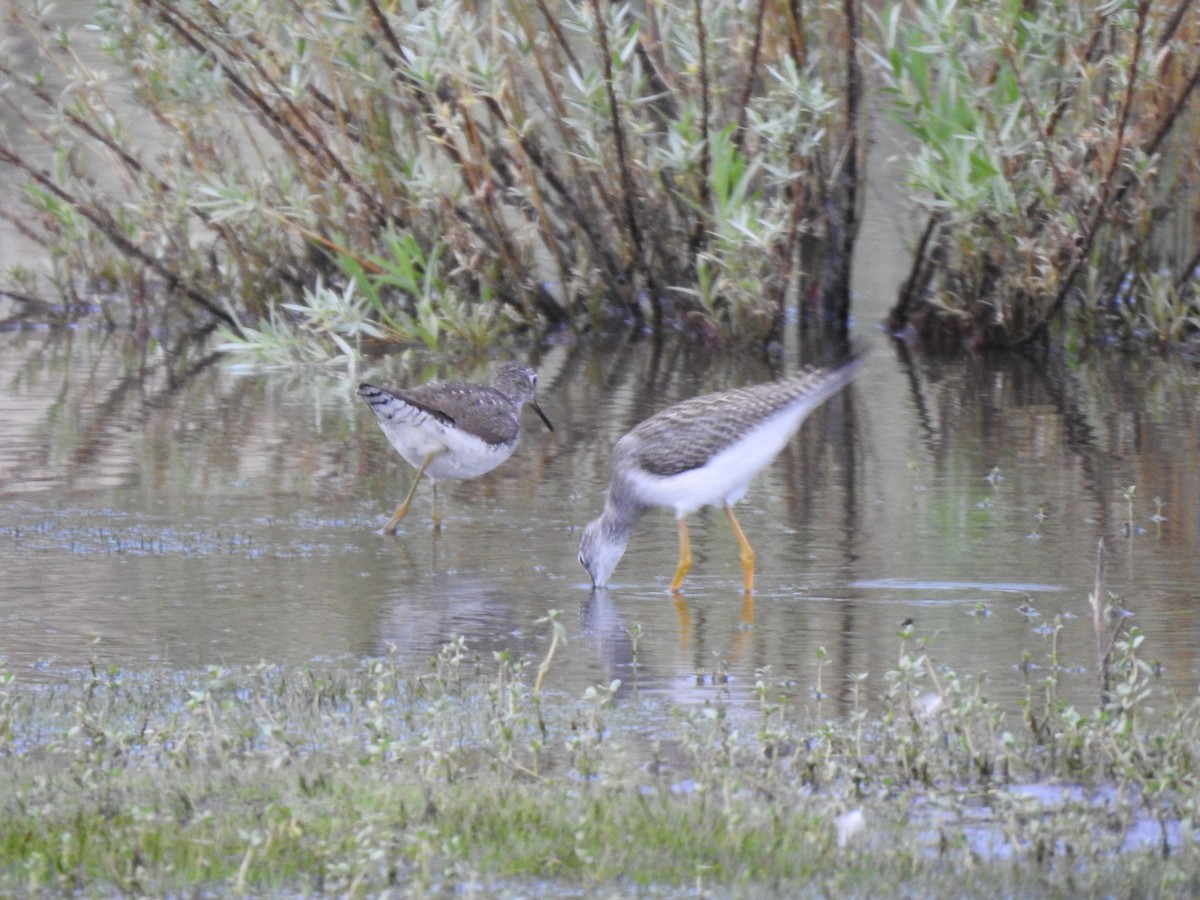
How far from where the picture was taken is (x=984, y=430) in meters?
11.2

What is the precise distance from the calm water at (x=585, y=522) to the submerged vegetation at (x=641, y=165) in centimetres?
97

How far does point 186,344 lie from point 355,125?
99.9 inches

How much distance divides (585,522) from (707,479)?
106 centimetres

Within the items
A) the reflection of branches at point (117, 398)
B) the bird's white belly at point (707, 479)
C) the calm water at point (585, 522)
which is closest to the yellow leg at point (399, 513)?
the calm water at point (585, 522)

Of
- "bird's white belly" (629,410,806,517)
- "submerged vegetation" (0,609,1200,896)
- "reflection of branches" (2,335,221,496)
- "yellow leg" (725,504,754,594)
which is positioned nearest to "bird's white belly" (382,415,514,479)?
"bird's white belly" (629,410,806,517)

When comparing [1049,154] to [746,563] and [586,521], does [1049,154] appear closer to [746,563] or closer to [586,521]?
[586,521]

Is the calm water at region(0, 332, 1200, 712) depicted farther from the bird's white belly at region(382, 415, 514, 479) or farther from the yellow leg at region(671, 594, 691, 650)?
the bird's white belly at region(382, 415, 514, 479)

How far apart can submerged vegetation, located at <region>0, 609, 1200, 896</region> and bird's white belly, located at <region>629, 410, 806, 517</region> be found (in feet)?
6.63

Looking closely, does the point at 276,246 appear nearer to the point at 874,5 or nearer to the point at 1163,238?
the point at 874,5

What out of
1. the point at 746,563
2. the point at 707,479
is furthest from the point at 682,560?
the point at 707,479

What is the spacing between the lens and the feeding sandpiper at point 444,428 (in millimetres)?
8977

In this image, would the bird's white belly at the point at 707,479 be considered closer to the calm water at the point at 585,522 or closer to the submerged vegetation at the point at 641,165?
the calm water at the point at 585,522

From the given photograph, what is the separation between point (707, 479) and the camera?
805 centimetres

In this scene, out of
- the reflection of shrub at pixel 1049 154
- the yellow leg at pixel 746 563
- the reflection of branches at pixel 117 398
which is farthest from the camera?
the reflection of shrub at pixel 1049 154
